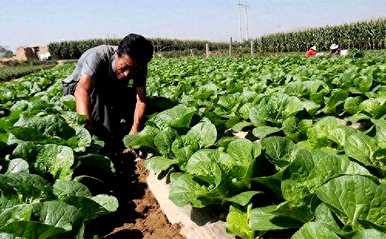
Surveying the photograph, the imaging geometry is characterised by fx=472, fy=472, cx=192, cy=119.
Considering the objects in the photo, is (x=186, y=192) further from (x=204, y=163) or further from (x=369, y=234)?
(x=369, y=234)

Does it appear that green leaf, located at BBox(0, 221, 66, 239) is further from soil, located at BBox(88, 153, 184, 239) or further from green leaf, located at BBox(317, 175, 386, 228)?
green leaf, located at BBox(317, 175, 386, 228)

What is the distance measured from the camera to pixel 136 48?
14.6 ft

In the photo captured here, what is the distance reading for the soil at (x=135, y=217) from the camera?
288cm

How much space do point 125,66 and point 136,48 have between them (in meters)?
0.27

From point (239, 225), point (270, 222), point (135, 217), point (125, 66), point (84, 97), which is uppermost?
point (125, 66)

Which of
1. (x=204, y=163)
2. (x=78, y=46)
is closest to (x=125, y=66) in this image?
(x=204, y=163)

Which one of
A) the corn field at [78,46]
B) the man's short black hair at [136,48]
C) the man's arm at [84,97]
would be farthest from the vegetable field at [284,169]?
the corn field at [78,46]

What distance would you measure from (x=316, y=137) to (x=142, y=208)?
51.4 inches

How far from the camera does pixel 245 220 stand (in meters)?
2.33

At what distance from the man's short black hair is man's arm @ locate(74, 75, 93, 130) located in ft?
1.61

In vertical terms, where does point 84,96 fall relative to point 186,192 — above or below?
above

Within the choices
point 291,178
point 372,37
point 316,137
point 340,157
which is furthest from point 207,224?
point 372,37

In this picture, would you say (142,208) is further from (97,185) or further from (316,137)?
(316,137)

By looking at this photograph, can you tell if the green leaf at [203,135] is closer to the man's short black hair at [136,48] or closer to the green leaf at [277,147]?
the green leaf at [277,147]
